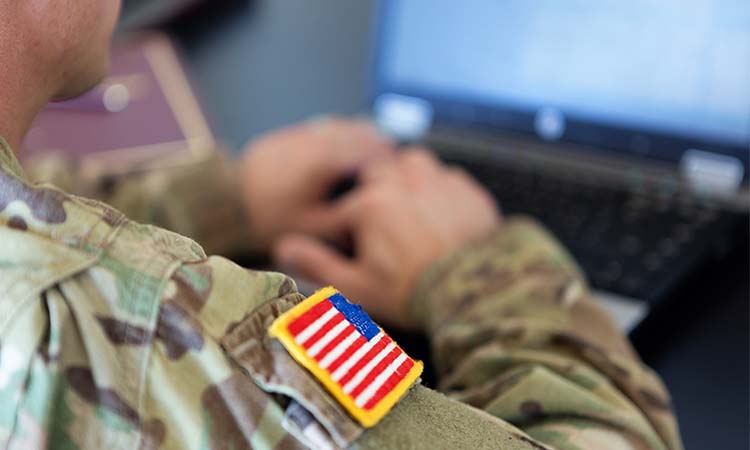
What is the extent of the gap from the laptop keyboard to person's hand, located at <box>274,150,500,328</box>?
48 mm

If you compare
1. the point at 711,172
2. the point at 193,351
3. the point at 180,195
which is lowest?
the point at 711,172

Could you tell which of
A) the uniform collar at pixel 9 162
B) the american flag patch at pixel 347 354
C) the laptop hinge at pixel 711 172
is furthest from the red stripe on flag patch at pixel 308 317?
the laptop hinge at pixel 711 172

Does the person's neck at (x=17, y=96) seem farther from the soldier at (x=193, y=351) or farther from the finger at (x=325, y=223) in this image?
the finger at (x=325, y=223)

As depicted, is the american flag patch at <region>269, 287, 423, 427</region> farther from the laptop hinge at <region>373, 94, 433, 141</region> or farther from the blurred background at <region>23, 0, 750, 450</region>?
the laptop hinge at <region>373, 94, 433, 141</region>

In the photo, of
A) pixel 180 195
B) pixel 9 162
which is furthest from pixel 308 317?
pixel 180 195

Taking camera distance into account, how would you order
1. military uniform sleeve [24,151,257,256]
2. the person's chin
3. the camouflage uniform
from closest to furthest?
the camouflage uniform, the person's chin, military uniform sleeve [24,151,257,256]

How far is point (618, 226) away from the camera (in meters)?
0.73

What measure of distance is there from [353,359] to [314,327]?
19mm

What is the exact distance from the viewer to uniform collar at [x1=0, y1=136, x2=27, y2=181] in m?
0.32

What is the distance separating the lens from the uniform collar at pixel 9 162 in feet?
1.05

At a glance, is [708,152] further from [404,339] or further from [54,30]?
[54,30]

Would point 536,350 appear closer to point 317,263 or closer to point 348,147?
point 317,263

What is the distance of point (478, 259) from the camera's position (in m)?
0.62

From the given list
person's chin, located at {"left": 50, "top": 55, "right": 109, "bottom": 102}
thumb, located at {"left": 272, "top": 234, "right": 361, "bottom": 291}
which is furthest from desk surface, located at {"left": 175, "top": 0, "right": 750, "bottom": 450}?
person's chin, located at {"left": 50, "top": 55, "right": 109, "bottom": 102}
